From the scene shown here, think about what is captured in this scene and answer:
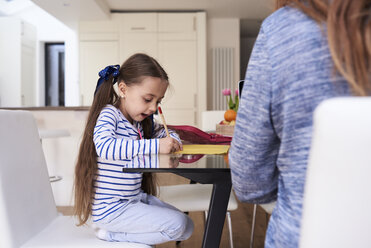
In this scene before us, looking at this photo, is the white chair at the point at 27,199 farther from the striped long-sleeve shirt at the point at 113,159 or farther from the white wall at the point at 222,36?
the white wall at the point at 222,36

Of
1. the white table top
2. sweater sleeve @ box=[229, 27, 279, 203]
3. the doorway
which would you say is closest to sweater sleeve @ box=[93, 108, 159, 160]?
sweater sleeve @ box=[229, 27, 279, 203]

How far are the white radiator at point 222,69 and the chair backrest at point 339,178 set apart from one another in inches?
236

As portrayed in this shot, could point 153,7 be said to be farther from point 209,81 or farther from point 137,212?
point 137,212

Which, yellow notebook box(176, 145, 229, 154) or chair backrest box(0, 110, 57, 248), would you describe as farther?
yellow notebook box(176, 145, 229, 154)

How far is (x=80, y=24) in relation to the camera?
6129 millimetres

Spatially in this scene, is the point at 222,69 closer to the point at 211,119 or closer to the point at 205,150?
the point at 211,119

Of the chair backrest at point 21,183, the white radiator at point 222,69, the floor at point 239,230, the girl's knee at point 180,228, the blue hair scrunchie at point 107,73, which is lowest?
the floor at point 239,230

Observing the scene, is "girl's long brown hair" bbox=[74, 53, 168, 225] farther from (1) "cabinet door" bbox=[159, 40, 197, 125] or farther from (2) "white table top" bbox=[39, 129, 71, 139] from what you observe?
(1) "cabinet door" bbox=[159, 40, 197, 125]

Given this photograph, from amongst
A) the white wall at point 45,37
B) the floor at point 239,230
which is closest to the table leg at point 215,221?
the floor at point 239,230

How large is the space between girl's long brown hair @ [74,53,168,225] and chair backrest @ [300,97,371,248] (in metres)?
0.75

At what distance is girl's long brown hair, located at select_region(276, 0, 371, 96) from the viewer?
0.49 m

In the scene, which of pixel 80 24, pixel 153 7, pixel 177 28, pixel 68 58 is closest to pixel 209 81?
pixel 177 28

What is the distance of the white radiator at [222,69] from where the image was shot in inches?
254

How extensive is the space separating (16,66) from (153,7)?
2631mm
